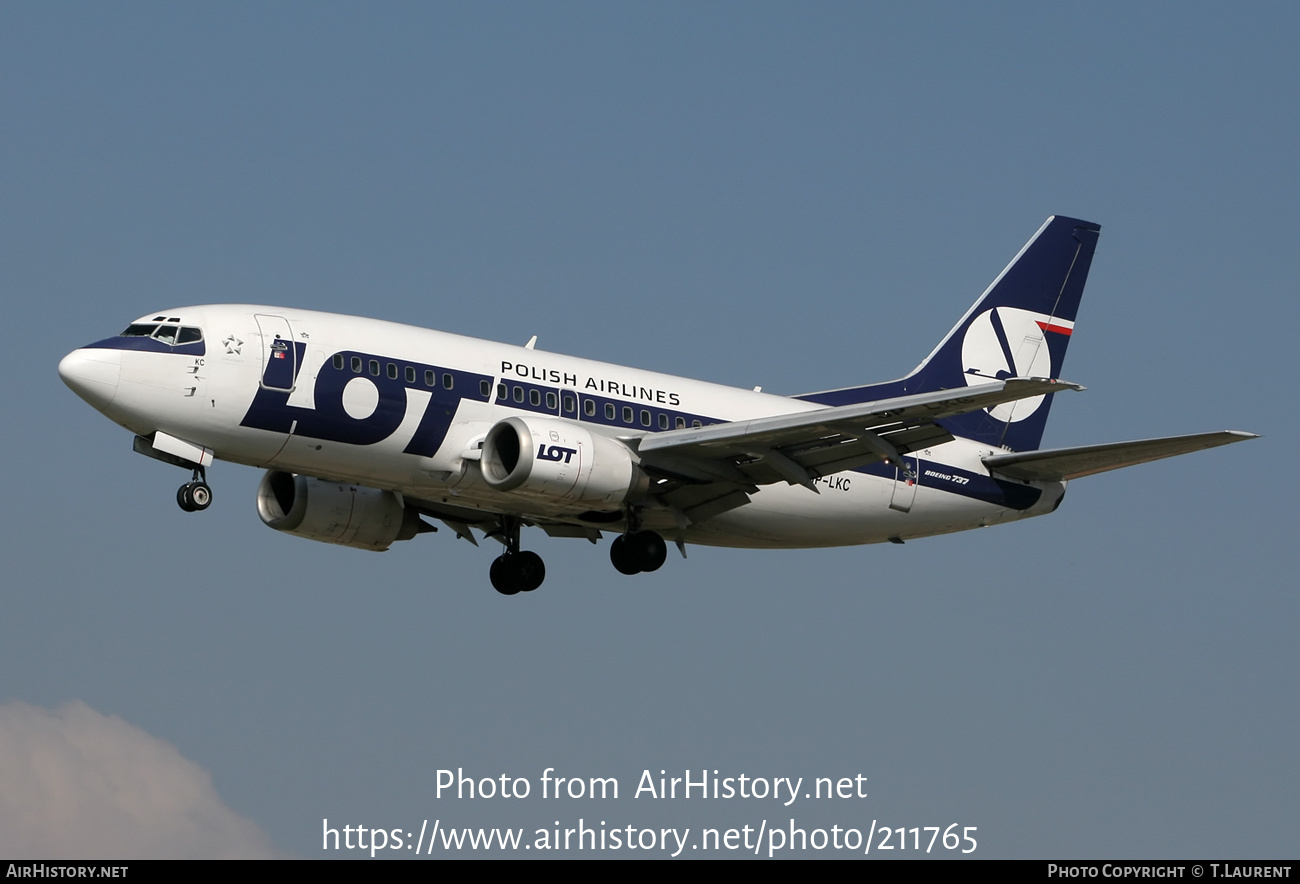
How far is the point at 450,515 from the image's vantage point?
39.0 metres

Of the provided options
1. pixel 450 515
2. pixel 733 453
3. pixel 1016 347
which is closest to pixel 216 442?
pixel 450 515

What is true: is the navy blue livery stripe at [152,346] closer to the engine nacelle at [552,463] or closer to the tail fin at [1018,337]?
the engine nacelle at [552,463]

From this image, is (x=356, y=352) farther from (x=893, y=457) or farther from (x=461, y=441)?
(x=893, y=457)

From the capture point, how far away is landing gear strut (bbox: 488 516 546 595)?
39531mm

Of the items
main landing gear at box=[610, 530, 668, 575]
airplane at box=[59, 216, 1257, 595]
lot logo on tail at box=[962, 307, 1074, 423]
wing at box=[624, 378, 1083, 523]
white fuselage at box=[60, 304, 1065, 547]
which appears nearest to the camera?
white fuselage at box=[60, 304, 1065, 547]

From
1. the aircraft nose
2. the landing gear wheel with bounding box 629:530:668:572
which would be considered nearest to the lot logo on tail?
the landing gear wheel with bounding box 629:530:668:572

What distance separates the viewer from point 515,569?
3953cm

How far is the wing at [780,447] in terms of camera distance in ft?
108

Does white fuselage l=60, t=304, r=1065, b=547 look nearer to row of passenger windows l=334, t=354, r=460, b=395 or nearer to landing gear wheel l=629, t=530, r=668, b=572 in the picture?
row of passenger windows l=334, t=354, r=460, b=395

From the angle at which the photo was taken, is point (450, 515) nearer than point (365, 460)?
No

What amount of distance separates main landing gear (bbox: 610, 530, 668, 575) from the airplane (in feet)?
0.15

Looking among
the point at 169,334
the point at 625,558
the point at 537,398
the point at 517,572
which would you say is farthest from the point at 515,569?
the point at 169,334

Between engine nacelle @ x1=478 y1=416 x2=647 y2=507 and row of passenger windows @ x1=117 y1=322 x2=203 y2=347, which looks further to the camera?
engine nacelle @ x1=478 y1=416 x2=647 y2=507

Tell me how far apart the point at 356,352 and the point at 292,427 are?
1.94 metres
